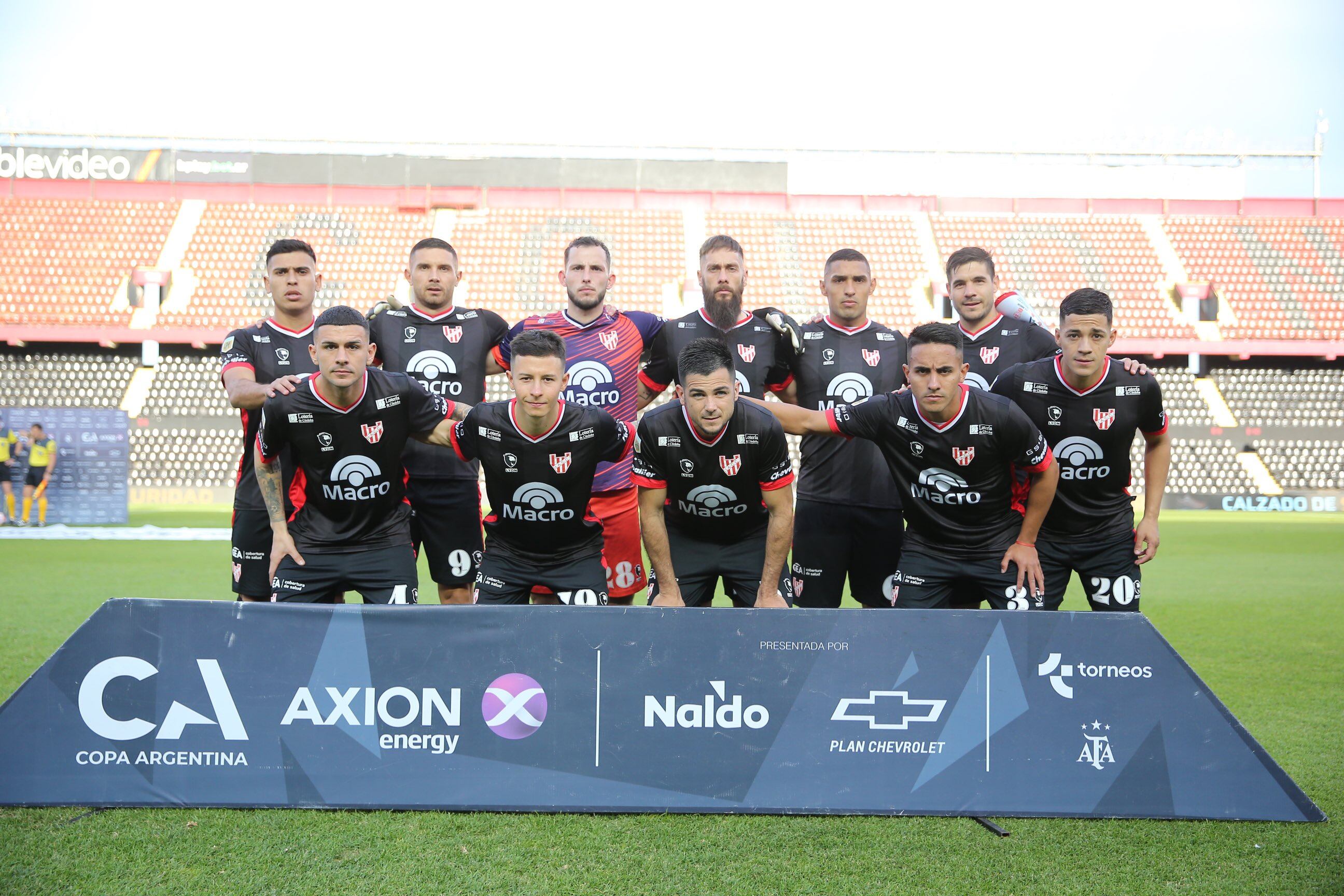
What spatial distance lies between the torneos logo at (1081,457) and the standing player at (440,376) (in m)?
3.05

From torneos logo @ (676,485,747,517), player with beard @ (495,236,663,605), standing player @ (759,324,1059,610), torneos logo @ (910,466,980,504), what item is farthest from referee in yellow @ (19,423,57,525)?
torneos logo @ (910,466,980,504)

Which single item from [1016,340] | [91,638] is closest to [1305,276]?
[1016,340]

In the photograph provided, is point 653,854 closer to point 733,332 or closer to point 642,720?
point 642,720

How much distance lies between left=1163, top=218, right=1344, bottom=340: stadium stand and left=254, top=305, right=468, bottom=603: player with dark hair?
28.0 m

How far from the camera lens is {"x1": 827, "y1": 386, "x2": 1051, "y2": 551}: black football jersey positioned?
15.0 ft

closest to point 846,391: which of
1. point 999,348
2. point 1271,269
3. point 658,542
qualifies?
point 999,348

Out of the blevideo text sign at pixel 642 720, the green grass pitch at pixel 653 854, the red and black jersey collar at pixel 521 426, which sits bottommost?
the green grass pitch at pixel 653 854

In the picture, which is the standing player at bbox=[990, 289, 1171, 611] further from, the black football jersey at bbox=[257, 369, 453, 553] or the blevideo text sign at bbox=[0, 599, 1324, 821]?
the black football jersey at bbox=[257, 369, 453, 553]

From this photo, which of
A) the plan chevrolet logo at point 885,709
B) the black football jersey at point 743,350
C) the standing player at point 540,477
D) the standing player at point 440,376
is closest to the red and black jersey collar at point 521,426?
the standing player at point 540,477

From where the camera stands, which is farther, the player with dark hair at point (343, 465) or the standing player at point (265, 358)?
the standing player at point (265, 358)

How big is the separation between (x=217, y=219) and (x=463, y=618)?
97.9 ft

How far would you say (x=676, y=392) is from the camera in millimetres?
5160

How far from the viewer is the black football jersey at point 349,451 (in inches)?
187

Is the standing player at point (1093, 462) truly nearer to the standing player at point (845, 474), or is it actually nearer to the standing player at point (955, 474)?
the standing player at point (955, 474)
